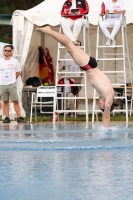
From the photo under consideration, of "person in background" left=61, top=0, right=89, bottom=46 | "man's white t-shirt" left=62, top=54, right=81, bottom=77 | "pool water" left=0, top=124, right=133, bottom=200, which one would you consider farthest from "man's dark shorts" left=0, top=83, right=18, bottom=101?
"pool water" left=0, top=124, right=133, bottom=200

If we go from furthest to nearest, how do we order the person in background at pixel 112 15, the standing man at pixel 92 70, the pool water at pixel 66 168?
the person in background at pixel 112 15
the standing man at pixel 92 70
the pool water at pixel 66 168

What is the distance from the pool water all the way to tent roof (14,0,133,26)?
27.7 feet

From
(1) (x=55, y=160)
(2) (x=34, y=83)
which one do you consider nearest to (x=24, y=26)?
(2) (x=34, y=83)

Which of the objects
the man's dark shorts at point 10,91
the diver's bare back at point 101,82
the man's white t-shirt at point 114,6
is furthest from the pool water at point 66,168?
the man's white t-shirt at point 114,6

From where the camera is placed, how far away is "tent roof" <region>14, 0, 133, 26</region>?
18.6m

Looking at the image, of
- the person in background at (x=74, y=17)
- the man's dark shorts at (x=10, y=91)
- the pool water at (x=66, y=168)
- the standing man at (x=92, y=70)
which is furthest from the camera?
the man's dark shorts at (x=10, y=91)

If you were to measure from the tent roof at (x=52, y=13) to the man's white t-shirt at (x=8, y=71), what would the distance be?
2.14m

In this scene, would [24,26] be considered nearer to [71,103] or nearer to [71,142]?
[71,103]

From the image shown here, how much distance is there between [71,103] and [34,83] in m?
1.70

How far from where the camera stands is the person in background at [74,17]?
17016 millimetres

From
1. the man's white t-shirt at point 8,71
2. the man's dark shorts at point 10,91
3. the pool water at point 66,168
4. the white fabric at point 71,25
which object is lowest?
the pool water at point 66,168

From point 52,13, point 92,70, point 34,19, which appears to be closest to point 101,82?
point 92,70

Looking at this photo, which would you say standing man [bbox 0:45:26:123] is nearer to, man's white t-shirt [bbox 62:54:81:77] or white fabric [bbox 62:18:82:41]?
white fabric [bbox 62:18:82:41]

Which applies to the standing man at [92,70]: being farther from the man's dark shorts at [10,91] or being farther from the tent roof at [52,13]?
the tent roof at [52,13]
